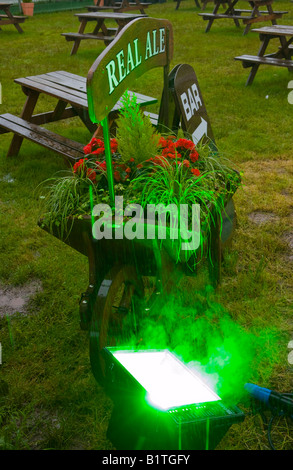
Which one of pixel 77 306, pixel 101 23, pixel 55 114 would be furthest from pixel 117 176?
pixel 101 23

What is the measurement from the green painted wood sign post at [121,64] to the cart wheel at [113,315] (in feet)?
1.25

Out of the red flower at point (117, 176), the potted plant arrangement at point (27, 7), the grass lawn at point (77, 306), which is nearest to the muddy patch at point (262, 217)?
the grass lawn at point (77, 306)

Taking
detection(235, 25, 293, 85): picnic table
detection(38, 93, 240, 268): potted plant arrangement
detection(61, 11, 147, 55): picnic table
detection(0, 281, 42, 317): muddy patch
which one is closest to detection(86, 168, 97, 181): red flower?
detection(38, 93, 240, 268): potted plant arrangement

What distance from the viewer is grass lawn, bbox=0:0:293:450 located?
6.95 ft

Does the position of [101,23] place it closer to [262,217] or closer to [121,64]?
[262,217]

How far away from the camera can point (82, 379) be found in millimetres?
2320

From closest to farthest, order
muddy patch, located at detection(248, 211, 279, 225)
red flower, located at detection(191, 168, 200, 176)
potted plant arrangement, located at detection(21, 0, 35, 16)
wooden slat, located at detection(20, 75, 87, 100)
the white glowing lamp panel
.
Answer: the white glowing lamp panel → red flower, located at detection(191, 168, 200, 176) → muddy patch, located at detection(248, 211, 279, 225) → wooden slat, located at detection(20, 75, 87, 100) → potted plant arrangement, located at detection(21, 0, 35, 16)

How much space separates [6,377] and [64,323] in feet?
1.54

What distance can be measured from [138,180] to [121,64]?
0.54 metres

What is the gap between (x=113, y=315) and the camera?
2191 millimetres

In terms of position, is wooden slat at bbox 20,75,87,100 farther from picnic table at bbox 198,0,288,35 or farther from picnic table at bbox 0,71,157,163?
picnic table at bbox 198,0,288,35

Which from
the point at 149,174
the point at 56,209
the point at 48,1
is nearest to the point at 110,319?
the point at 56,209

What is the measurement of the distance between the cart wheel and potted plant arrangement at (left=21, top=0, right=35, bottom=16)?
14.6m
